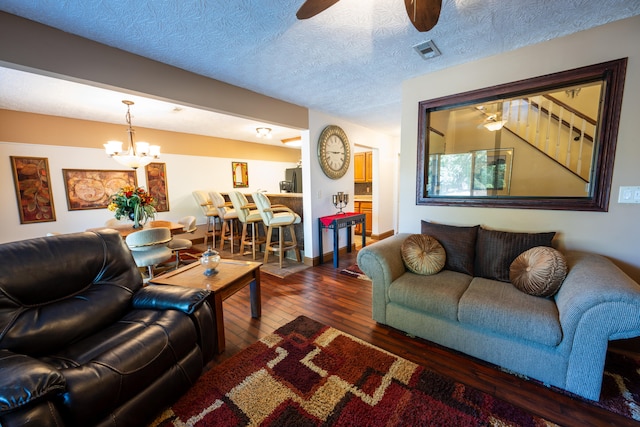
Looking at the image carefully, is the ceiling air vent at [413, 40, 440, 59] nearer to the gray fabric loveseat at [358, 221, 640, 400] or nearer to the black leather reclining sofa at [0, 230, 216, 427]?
the gray fabric loveseat at [358, 221, 640, 400]

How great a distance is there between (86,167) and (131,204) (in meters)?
1.88

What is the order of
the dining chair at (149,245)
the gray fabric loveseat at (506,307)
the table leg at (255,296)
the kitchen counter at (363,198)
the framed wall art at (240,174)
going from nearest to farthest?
1. the gray fabric loveseat at (506,307)
2. the table leg at (255,296)
3. the dining chair at (149,245)
4. the kitchen counter at (363,198)
5. the framed wall art at (240,174)

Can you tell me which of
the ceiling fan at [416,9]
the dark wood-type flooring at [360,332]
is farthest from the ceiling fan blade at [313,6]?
the dark wood-type flooring at [360,332]

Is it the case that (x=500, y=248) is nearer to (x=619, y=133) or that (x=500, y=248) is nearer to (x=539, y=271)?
(x=539, y=271)

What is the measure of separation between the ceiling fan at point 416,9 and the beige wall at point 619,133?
1325mm

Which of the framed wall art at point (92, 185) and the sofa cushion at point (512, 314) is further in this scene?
the framed wall art at point (92, 185)

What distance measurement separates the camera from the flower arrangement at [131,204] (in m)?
2.97

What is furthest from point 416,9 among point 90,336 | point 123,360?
point 90,336

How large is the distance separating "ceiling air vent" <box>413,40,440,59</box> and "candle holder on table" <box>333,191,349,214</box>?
236 centimetres

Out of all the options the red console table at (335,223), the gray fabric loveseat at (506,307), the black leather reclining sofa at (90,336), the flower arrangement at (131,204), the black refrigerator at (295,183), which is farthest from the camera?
the black refrigerator at (295,183)

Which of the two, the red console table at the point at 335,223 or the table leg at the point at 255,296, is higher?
the red console table at the point at 335,223

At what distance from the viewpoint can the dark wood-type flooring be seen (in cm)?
140

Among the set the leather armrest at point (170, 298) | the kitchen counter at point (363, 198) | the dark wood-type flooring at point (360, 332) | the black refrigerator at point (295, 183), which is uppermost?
the black refrigerator at point (295, 183)

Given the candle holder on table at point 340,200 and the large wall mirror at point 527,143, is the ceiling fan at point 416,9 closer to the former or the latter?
the large wall mirror at point 527,143
